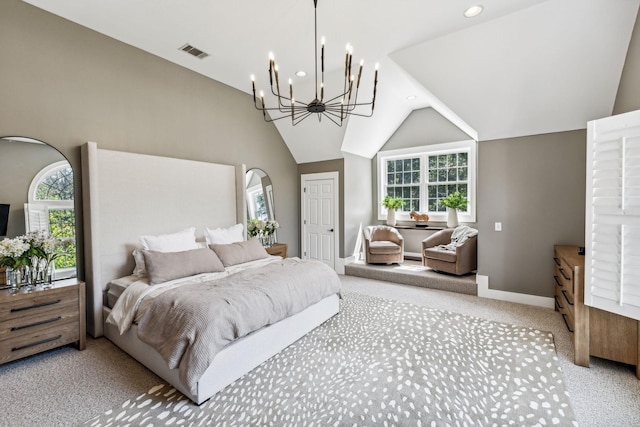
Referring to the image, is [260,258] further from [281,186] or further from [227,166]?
[281,186]

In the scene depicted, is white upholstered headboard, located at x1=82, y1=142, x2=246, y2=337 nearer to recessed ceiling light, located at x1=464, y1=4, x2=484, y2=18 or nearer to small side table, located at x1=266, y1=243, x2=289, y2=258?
small side table, located at x1=266, y1=243, x2=289, y2=258

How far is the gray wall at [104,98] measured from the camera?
271 centimetres

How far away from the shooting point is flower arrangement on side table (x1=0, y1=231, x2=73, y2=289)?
2.44 meters

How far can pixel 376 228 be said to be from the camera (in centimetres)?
573

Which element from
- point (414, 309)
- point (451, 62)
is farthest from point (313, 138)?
point (414, 309)

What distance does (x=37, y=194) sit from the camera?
281 centimetres

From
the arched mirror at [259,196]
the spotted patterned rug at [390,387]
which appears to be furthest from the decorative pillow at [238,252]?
the spotted patterned rug at [390,387]

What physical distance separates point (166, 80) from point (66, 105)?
121cm

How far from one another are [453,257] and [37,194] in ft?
17.3

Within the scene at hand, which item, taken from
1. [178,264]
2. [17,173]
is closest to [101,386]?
[178,264]

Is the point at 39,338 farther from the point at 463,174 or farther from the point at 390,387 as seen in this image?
the point at 463,174

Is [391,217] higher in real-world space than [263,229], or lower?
higher

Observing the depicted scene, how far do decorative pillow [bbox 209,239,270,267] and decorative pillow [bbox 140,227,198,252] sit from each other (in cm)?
28

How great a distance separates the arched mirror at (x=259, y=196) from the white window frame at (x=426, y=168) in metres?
2.49
